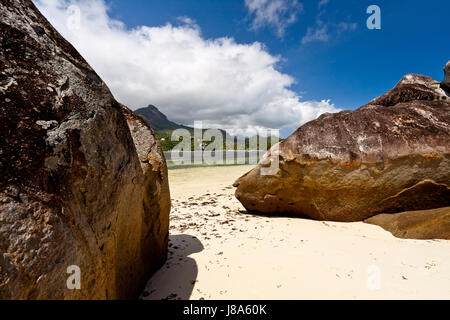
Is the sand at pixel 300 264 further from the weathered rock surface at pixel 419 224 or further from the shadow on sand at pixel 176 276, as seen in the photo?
the weathered rock surface at pixel 419 224

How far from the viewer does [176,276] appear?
11.0ft

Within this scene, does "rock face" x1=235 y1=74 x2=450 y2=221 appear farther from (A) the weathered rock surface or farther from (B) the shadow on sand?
(B) the shadow on sand

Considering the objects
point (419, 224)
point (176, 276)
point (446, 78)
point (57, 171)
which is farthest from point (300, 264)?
point (446, 78)

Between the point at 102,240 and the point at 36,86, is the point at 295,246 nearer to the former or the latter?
the point at 102,240

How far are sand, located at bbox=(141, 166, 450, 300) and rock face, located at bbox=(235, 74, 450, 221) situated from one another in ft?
2.07

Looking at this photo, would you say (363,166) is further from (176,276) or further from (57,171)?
(57,171)

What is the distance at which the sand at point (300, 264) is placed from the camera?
276 cm

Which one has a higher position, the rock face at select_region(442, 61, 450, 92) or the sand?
the rock face at select_region(442, 61, 450, 92)

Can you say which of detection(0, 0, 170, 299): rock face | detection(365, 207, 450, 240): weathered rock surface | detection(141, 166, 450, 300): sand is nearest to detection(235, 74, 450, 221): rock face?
detection(365, 207, 450, 240): weathered rock surface

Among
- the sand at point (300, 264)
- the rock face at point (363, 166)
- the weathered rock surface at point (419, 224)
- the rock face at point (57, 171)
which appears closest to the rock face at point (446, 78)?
the rock face at point (363, 166)

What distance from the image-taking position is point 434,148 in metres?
4.91

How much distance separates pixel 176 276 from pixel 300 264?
175cm

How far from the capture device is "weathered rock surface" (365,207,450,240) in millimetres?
4163

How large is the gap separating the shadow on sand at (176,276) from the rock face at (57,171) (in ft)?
1.44
